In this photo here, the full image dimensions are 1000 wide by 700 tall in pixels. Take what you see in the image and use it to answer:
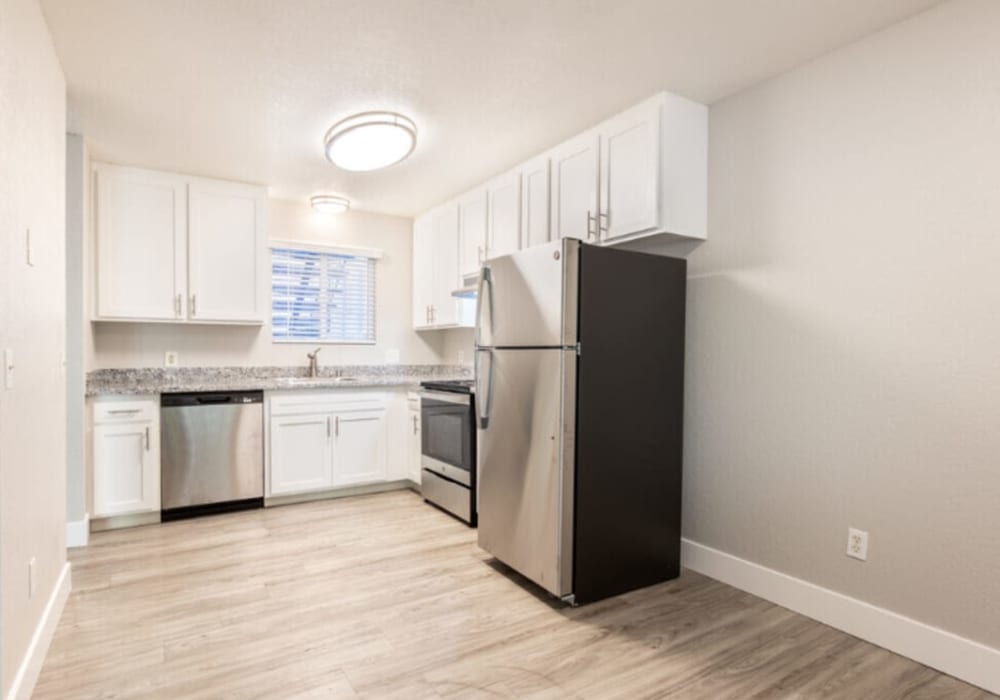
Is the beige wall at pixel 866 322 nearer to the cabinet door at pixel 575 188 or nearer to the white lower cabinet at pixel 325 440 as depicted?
the cabinet door at pixel 575 188

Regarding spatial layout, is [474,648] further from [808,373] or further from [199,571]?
[808,373]

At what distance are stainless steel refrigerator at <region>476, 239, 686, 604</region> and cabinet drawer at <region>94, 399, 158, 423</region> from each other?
232 cm

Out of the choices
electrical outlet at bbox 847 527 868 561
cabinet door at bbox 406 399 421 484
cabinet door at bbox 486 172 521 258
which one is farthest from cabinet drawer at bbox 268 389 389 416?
electrical outlet at bbox 847 527 868 561

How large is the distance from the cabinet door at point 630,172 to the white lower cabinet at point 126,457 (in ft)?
10.4

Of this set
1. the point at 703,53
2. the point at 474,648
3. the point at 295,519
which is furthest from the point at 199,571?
the point at 703,53

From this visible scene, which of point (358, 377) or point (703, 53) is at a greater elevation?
Answer: point (703, 53)

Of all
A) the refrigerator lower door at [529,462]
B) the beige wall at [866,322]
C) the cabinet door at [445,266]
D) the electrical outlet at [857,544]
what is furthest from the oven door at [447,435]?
the electrical outlet at [857,544]

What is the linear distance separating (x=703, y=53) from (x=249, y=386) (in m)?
3.48

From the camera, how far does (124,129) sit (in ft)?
10.5

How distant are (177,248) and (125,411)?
1215 millimetres

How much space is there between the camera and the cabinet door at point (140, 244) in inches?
147

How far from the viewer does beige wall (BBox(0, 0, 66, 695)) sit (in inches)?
63.7

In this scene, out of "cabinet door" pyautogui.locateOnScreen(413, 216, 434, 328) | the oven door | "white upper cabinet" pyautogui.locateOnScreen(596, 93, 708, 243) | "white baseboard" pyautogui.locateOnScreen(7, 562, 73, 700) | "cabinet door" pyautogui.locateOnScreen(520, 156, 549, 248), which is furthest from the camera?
"cabinet door" pyautogui.locateOnScreen(413, 216, 434, 328)

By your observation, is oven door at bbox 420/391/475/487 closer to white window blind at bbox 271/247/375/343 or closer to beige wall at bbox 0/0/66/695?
white window blind at bbox 271/247/375/343
